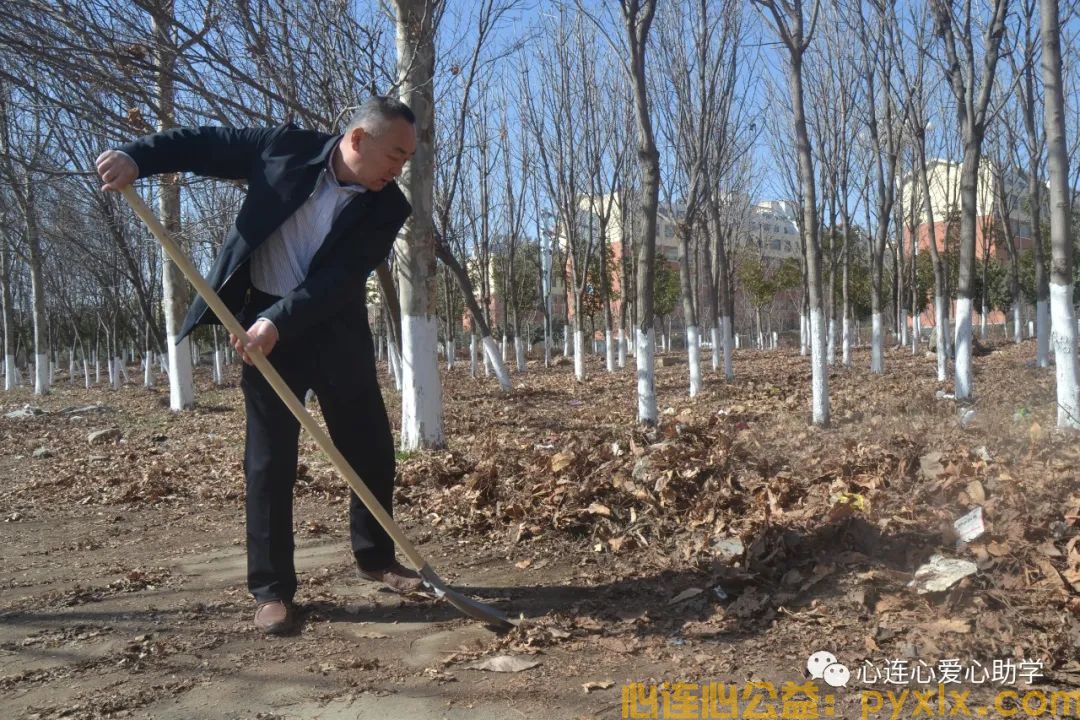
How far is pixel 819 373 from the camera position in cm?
754

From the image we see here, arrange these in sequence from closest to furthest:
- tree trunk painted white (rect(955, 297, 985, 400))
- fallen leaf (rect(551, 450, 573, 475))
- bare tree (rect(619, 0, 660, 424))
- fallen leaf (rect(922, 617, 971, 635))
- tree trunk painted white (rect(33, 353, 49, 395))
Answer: fallen leaf (rect(922, 617, 971, 635)) < fallen leaf (rect(551, 450, 573, 475)) < bare tree (rect(619, 0, 660, 424)) < tree trunk painted white (rect(955, 297, 985, 400)) < tree trunk painted white (rect(33, 353, 49, 395))

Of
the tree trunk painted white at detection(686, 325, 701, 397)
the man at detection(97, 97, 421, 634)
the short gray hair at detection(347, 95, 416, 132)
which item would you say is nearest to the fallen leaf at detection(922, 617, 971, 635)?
the man at detection(97, 97, 421, 634)

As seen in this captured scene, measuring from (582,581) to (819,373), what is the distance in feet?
16.4

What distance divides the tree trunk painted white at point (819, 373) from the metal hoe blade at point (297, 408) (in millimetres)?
5434

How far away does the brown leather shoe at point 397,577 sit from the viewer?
3135 millimetres

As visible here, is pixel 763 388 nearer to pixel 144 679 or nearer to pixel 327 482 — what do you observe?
pixel 327 482

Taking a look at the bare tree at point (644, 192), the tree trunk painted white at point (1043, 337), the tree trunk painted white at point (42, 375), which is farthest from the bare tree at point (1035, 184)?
the tree trunk painted white at point (42, 375)

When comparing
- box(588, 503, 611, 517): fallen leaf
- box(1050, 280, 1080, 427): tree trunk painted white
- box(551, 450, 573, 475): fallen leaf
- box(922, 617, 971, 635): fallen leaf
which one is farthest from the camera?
box(1050, 280, 1080, 427): tree trunk painted white

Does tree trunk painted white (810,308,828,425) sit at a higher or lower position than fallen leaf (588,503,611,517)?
higher

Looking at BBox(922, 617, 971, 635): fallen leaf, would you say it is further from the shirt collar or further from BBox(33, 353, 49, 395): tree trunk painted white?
BBox(33, 353, 49, 395): tree trunk painted white

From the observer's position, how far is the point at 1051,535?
2.90 metres

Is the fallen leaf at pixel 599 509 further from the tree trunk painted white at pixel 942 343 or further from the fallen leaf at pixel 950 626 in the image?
the tree trunk painted white at pixel 942 343

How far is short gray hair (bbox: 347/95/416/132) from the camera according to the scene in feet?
9.04

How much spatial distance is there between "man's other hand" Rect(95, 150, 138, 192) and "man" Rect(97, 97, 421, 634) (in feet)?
0.23
